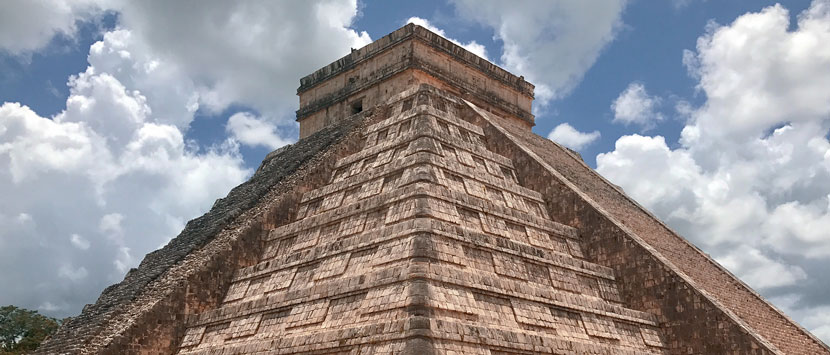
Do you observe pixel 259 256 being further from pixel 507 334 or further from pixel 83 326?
pixel 507 334

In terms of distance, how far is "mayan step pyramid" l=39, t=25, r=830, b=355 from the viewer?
9031mm

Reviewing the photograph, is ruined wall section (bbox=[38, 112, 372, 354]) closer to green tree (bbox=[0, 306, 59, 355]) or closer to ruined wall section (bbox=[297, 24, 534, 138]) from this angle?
ruined wall section (bbox=[297, 24, 534, 138])

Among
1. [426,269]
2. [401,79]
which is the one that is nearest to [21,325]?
[401,79]

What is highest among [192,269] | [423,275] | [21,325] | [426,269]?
[21,325]

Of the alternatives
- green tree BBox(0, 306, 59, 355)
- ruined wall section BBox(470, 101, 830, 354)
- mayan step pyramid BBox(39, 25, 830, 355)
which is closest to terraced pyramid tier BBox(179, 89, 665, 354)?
mayan step pyramid BBox(39, 25, 830, 355)

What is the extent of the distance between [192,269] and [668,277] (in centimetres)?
742

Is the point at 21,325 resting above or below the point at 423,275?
above

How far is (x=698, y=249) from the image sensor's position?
14.7 m

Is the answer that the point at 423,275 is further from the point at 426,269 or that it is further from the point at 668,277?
the point at 668,277

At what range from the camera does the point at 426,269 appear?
8797mm

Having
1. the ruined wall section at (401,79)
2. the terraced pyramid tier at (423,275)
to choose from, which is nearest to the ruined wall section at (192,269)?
the terraced pyramid tier at (423,275)

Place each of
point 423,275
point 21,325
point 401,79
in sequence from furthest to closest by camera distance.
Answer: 1. point 21,325
2. point 401,79
3. point 423,275

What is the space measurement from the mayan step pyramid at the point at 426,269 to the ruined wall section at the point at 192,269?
32mm

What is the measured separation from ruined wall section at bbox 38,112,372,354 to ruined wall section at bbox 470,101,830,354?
12.6 feet
